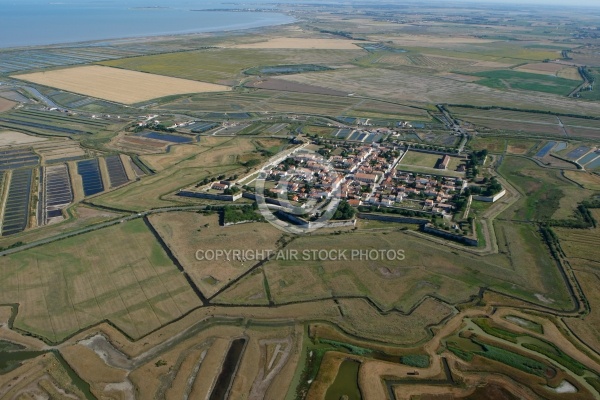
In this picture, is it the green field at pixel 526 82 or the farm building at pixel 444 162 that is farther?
the green field at pixel 526 82

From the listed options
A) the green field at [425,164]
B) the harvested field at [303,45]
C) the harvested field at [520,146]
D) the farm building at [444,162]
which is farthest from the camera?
the harvested field at [303,45]

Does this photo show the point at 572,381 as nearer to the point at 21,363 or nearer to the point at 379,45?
the point at 21,363

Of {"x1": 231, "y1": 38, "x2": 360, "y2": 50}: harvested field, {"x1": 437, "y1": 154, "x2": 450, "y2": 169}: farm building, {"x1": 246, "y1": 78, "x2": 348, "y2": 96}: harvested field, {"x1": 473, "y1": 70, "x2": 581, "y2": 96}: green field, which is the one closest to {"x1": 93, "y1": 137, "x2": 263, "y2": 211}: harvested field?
{"x1": 437, "y1": 154, "x2": 450, "y2": 169}: farm building

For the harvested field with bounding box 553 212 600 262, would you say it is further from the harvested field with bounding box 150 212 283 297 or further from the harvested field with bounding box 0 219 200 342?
the harvested field with bounding box 0 219 200 342

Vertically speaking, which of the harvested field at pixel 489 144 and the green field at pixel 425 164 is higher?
the green field at pixel 425 164

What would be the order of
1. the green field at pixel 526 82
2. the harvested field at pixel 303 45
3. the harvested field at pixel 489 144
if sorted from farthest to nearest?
1. the harvested field at pixel 303 45
2. the green field at pixel 526 82
3. the harvested field at pixel 489 144

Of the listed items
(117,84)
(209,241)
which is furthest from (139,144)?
(117,84)

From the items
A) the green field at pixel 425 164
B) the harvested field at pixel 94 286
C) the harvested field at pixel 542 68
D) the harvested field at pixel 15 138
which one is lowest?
the harvested field at pixel 542 68

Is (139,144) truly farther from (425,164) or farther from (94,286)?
(425,164)

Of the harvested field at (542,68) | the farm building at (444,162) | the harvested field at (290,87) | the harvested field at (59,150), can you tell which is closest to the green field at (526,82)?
the harvested field at (542,68)

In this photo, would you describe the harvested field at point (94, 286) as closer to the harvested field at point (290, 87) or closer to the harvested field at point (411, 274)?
the harvested field at point (411, 274)
